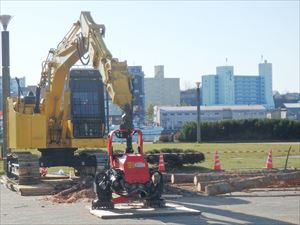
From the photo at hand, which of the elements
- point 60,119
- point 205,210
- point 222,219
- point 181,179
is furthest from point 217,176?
point 222,219

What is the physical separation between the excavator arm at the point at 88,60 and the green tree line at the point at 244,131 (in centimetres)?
4292

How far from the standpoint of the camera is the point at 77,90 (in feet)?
88.3

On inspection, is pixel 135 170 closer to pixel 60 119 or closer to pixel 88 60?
pixel 88 60

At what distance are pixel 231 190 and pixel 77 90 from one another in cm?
770

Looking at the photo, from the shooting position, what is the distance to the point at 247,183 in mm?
22719

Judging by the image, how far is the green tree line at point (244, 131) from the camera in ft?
227

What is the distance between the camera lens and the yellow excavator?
26.0m

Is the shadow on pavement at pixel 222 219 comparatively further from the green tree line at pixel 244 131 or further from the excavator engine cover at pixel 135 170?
the green tree line at pixel 244 131

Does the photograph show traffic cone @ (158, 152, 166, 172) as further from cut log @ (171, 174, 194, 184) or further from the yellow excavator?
cut log @ (171, 174, 194, 184)

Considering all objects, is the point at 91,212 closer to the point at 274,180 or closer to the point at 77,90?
the point at 274,180

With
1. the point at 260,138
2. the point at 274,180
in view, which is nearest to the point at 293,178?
the point at 274,180

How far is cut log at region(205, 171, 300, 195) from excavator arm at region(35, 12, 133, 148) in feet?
14.7

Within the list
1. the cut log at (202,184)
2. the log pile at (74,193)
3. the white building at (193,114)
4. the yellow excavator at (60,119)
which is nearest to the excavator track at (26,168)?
the yellow excavator at (60,119)

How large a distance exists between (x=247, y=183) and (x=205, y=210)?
197 inches
